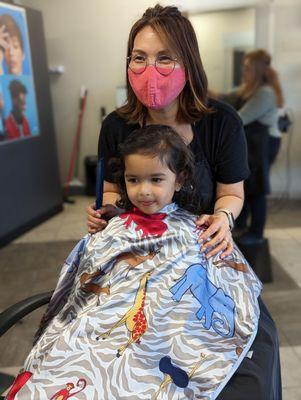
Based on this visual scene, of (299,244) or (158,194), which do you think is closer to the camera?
(158,194)

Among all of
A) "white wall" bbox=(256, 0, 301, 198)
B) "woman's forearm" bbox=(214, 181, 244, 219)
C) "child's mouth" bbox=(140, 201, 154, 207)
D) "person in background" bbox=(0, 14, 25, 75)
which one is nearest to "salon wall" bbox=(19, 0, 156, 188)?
"person in background" bbox=(0, 14, 25, 75)

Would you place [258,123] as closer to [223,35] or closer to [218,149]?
[223,35]

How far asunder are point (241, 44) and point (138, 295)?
3.30m

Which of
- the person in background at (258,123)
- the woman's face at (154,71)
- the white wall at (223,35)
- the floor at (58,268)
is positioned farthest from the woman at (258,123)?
the woman's face at (154,71)

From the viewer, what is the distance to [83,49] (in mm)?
4039

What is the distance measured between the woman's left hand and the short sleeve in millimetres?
141

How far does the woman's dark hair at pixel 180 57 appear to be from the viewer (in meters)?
1.03

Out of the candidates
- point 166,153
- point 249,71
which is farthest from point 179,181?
point 249,71

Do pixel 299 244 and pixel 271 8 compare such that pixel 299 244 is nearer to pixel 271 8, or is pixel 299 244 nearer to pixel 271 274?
pixel 271 274

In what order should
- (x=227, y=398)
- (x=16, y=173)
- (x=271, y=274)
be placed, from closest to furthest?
1. (x=227, y=398)
2. (x=271, y=274)
3. (x=16, y=173)

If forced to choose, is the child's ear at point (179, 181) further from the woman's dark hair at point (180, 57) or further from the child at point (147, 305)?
the woman's dark hair at point (180, 57)

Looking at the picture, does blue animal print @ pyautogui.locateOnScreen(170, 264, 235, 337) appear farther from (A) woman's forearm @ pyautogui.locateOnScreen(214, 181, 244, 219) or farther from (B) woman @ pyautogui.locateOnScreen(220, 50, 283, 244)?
(B) woman @ pyautogui.locateOnScreen(220, 50, 283, 244)

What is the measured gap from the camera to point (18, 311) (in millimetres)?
1064

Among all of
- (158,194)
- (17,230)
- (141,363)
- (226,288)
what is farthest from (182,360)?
(17,230)
